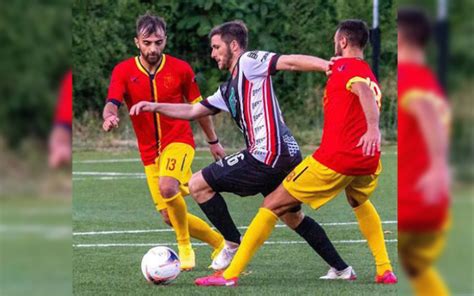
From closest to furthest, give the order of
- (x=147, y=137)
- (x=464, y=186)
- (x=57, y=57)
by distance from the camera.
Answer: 1. (x=464, y=186)
2. (x=57, y=57)
3. (x=147, y=137)

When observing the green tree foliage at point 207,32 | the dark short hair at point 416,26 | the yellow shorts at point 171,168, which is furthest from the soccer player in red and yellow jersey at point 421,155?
the yellow shorts at point 171,168

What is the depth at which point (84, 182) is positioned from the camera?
4477 mm

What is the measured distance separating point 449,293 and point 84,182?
304 centimetres

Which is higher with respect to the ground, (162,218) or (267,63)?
(267,63)

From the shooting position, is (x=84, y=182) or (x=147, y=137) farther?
(x=147, y=137)

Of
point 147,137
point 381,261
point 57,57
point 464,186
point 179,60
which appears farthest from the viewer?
point 147,137

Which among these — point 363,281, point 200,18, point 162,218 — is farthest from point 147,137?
point 363,281

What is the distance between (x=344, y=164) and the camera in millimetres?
4078

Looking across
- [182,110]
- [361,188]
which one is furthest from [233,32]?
[361,188]

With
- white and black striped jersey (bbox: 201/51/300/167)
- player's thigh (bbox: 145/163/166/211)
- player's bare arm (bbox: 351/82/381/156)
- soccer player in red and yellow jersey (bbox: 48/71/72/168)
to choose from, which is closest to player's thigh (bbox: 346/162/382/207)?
player's bare arm (bbox: 351/82/381/156)

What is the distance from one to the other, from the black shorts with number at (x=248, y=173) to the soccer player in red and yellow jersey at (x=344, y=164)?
12 cm

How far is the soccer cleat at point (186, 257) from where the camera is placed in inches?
188

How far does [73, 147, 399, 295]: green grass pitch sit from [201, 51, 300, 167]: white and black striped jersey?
0.33 meters

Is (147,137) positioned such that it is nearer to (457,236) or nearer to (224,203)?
(224,203)
